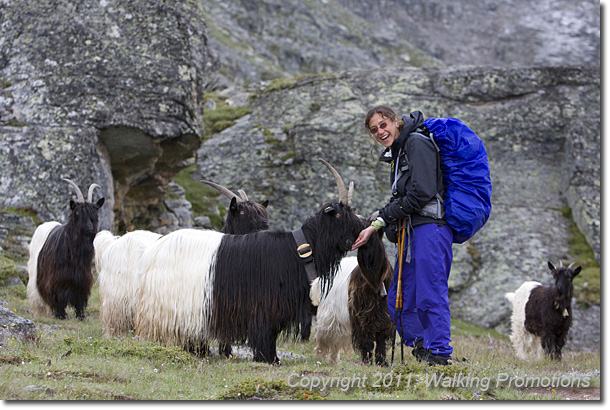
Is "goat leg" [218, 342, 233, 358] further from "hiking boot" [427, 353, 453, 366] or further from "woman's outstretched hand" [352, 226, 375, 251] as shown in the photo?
"hiking boot" [427, 353, 453, 366]

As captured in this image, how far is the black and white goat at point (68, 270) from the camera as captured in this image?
952 cm

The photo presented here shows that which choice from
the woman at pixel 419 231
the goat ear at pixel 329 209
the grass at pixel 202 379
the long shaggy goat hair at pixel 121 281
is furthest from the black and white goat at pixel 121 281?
the woman at pixel 419 231

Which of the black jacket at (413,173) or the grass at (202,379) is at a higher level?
the black jacket at (413,173)

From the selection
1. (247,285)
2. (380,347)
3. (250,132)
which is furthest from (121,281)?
Result: (250,132)

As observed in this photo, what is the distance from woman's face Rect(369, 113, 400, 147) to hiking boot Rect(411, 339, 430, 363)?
192cm

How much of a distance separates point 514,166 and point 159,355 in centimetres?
1582

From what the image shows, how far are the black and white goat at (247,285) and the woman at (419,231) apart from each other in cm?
83

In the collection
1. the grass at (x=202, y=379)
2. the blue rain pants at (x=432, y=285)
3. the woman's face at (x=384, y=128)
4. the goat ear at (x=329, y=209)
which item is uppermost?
the woman's face at (x=384, y=128)

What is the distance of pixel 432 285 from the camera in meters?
5.54

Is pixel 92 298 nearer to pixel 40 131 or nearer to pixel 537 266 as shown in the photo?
pixel 40 131

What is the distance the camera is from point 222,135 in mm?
19781

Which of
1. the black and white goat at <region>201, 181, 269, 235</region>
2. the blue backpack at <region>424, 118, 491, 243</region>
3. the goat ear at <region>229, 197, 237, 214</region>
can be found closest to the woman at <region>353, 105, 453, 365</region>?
the blue backpack at <region>424, 118, 491, 243</region>

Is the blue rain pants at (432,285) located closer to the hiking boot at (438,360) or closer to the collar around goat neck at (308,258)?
the hiking boot at (438,360)

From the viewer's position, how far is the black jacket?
555cm
